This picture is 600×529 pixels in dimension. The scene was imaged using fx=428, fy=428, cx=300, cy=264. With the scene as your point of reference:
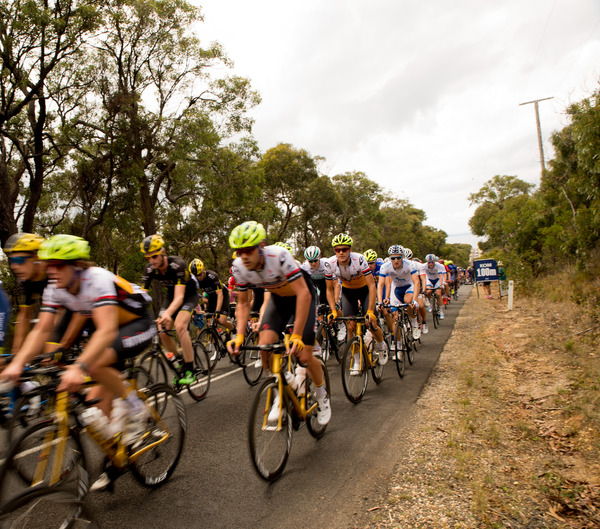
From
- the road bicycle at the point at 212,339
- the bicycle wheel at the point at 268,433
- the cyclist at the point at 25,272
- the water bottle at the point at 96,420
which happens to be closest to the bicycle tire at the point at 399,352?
the road bicycle at the point at 212,339

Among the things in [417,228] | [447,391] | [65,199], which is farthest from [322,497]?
[417,228]

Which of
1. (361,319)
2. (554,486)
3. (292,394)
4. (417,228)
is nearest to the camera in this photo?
(554,486)

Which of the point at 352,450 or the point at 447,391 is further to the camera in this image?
the point at 447,391

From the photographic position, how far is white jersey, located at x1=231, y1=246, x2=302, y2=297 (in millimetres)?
4169

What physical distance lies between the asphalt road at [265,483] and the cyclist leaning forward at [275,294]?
1.92 ft

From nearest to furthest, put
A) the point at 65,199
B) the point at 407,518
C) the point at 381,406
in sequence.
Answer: the point at 407,518, the point at 381,406, the point at 65,199

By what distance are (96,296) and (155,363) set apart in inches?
107

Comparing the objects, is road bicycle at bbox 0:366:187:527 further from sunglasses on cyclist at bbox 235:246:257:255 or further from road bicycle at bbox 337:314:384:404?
road bicycle at bbox 337:314:384:404

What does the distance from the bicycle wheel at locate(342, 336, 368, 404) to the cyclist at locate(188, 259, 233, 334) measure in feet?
12.2

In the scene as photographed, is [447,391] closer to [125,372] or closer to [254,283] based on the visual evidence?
[254,283]

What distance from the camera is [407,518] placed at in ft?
10.3

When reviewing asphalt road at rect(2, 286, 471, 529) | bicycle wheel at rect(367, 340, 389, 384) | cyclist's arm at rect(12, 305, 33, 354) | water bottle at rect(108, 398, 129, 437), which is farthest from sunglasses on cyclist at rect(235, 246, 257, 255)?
bicycle wheel at rect(367, 340, 389, 384)

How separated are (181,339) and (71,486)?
3.30 meters

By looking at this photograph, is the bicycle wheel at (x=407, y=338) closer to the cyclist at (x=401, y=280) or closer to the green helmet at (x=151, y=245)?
the cyclist at (x=401, y=280)
